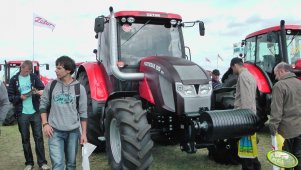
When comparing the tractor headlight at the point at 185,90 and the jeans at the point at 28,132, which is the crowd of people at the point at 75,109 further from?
the tractor headlight at the point at 185,90

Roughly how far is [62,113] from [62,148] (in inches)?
15.9

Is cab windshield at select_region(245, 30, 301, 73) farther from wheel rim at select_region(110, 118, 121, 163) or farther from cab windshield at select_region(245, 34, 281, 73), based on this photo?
wheel rim at select_region(110, 118, 121, 163)

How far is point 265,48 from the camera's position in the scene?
873 cm

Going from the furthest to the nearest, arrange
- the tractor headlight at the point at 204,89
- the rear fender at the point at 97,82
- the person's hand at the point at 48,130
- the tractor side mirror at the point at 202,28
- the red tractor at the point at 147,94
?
the tractor side mirror at the point at 202,28, the rear fender at the point at 97,82, the tractor headlight at the point at 204,89, the red tractor at the point at 147,94, the person's hand at the point at 48,130

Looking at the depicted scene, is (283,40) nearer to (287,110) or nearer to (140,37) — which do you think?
(140,37)

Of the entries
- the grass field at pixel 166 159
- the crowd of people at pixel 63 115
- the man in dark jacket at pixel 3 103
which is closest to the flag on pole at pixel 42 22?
the grass field at pixel 166 159

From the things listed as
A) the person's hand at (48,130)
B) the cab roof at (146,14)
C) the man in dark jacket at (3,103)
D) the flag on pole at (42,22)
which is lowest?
the person's hand at (48,130)

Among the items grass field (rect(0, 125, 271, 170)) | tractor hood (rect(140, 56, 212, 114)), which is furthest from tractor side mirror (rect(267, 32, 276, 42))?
tractor hood (rect(140, 56, 212, 114))

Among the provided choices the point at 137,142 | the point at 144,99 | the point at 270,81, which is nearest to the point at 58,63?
the point at 137,142

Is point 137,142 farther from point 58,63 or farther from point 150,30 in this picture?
point 150,30

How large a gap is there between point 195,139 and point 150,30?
83.6 inches

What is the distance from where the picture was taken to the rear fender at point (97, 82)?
19.7 ft

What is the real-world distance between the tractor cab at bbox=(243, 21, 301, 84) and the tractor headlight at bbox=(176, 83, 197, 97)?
12.4 feet

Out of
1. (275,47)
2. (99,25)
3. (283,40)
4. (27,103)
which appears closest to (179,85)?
(99,25)
